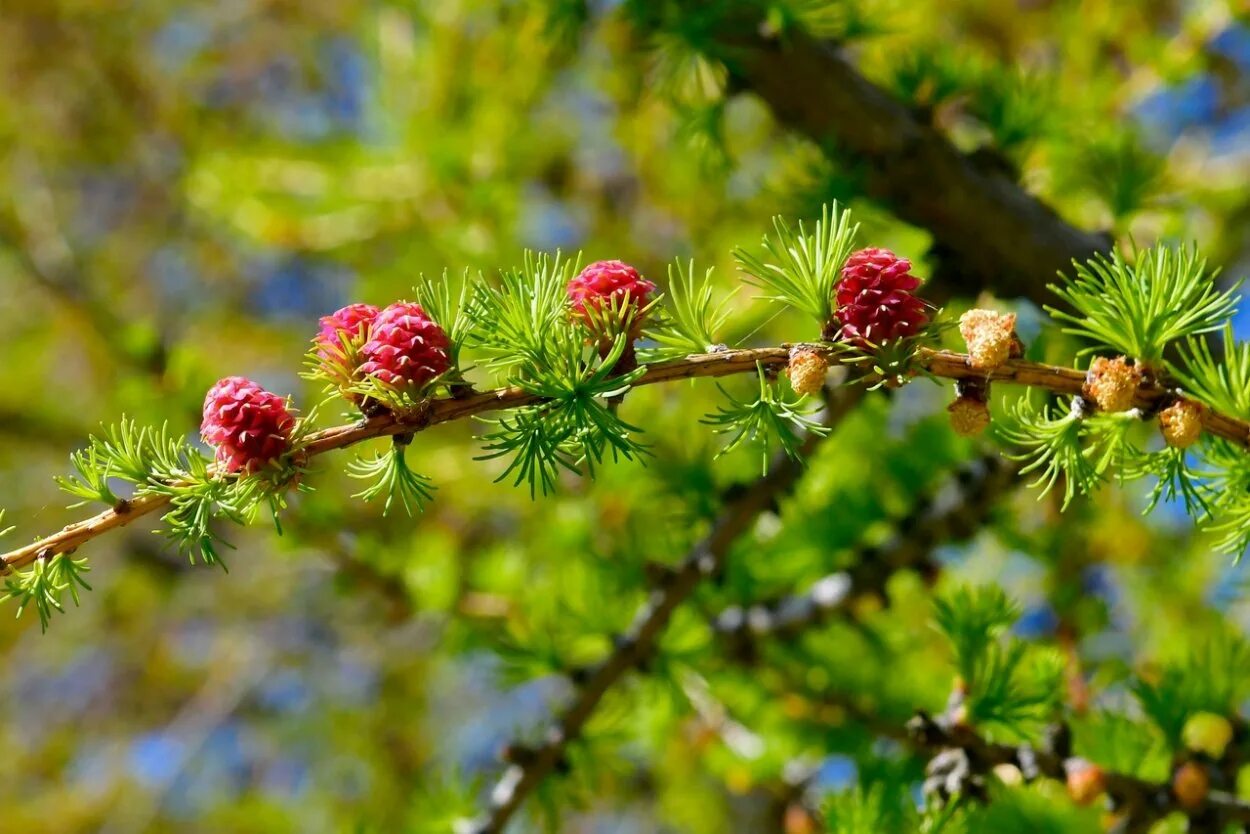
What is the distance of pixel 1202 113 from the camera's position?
2.80 m

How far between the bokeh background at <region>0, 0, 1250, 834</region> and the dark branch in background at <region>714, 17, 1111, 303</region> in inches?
A: 1.4

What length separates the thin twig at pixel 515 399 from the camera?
0.62 meters

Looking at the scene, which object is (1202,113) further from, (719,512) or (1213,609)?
(719,512)

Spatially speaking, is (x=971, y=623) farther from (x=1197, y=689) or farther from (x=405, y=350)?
(x=405, y=350)

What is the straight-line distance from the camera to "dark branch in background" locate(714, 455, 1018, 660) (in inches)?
46.1

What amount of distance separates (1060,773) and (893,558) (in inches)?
13.0

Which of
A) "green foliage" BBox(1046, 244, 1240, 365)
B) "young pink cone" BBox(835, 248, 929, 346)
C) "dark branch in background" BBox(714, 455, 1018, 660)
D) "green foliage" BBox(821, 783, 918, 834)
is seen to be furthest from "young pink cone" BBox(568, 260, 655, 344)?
"dark branch in background" BBox(714, 455, 1018, 660)

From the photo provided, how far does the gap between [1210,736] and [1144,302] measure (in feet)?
3.58

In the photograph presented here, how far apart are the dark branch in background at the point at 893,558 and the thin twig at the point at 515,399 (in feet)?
1.64

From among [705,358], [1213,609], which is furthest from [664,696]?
[1213,609]

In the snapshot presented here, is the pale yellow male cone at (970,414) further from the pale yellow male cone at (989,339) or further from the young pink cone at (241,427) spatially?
the young pink cone at (241,427)


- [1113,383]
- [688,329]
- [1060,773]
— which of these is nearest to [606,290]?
[688,329]

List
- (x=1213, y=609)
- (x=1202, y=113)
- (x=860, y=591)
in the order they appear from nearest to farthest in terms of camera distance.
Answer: (x=860, y=591), (x=1213, y=609), (x=1202, y=113)

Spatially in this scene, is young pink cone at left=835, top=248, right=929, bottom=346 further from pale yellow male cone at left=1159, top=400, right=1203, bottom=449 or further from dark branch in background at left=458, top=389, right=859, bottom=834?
dark branch in background at left=458, top=389, right=859, bottom=834
